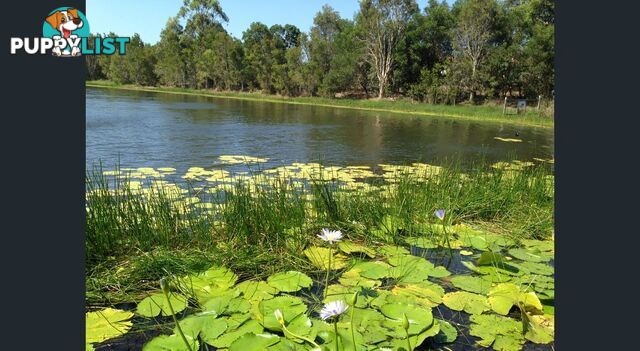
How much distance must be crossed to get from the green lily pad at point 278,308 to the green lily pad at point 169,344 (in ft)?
1.03

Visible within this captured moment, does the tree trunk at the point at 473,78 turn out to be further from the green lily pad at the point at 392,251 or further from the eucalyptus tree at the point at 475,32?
the green lily pad at the point at 392,251

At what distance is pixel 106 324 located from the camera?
6.58ft

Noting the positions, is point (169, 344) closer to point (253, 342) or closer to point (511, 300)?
point (253, 342)

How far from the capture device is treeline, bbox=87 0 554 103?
26.8m

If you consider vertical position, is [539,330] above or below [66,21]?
below

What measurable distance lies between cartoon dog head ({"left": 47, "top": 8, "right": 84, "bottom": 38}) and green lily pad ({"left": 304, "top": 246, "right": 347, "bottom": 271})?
6.28ft

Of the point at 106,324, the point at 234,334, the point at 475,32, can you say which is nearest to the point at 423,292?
Answer: the point at 234,334

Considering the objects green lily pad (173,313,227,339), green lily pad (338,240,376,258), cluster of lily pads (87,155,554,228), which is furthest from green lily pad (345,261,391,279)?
cluster of lily pads (87,155,554,228)

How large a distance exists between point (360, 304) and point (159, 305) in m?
1.01

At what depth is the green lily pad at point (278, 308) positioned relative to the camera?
1919 mm

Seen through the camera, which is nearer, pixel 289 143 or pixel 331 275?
pixel 331 275

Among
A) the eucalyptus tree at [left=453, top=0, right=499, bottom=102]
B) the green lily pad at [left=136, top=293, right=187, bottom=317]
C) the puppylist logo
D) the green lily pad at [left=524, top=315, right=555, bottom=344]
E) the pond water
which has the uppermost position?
the eucalyptus tree at [left=453, top=0, right=499, bottom=102]

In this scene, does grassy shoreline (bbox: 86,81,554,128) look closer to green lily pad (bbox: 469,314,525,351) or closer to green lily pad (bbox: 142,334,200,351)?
green lily pad (bbox: 469,314,525,351)

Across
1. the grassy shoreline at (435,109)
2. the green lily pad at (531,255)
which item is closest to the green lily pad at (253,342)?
the green lily pad at (531,255)
